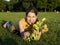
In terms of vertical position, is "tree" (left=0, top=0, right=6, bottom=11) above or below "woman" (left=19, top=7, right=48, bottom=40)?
below

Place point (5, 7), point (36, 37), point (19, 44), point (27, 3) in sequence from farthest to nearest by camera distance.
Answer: point (5, 7) → point (27, 3) → point (36, 37) → point (19, 44)

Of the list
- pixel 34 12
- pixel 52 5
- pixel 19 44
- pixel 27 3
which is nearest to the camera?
pixel 19 44

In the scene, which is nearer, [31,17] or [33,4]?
[31,17]

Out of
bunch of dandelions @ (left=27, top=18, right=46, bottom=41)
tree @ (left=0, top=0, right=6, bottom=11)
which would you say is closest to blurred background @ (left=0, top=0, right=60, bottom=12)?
tree @ (left=0, top=0, right=6, bottom=11)

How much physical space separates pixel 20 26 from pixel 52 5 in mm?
59431

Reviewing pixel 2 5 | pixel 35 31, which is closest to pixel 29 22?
pixel 35 31

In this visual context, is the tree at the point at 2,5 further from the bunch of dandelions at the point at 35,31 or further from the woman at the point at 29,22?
the bunch of dandelions at the point at 35,31

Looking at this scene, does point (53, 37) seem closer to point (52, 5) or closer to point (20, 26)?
point (20, 26)

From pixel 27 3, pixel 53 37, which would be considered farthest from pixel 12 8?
pixel 53 37

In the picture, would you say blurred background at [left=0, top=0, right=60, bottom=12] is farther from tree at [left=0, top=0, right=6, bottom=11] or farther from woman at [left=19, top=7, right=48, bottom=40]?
woman at [left=19, top=7, right=48, bottom=40]

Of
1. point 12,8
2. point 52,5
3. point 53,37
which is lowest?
point 12,8

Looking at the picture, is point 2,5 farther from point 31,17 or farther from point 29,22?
point 31,17

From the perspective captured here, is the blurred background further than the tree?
No

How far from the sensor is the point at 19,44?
16.6ft
